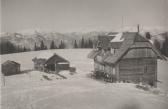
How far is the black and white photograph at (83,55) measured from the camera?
1.96 m

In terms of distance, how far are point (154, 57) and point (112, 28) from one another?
49 cm

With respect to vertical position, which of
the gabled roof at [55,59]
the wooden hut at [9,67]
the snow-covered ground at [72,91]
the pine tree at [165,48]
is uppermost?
the pine tree at [165,48]

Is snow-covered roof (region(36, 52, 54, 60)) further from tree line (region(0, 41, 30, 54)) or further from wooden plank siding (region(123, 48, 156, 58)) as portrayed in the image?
wooden plank siding (region(123, 48, 156, 58))

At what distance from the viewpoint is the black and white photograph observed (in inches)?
77.4

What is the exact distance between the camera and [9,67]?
1963 mm

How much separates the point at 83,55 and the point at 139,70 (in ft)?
1.80

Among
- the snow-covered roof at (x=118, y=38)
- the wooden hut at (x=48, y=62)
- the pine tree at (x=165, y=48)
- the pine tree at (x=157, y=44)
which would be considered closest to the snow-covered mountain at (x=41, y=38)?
A: the wooden hut at (x=48, y=62)

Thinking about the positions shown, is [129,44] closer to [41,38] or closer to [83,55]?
[83,55]

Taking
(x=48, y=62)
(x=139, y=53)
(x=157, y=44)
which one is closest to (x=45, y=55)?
(x=48, y=62)

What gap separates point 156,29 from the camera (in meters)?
2.26

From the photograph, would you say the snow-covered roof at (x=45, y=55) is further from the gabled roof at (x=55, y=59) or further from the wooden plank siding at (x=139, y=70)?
the wooden plank siding at (x=139, y=70)

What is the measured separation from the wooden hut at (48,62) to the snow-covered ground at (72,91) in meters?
0.04

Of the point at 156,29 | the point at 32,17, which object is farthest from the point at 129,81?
the point at 32,17

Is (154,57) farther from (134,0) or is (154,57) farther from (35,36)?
(35,36)
